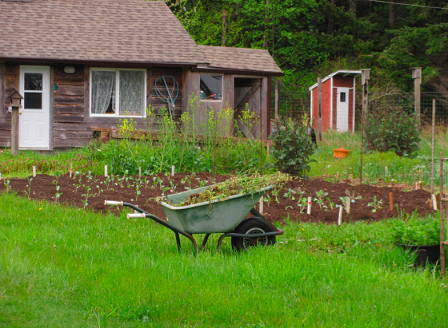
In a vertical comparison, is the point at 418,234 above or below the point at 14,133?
below

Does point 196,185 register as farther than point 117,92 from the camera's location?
No

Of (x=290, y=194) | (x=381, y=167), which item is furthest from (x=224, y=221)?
(x=381, y=167)

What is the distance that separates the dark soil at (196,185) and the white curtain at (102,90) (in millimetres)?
6290

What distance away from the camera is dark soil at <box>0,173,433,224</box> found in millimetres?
7047

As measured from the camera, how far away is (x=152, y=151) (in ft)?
Result: 35.0

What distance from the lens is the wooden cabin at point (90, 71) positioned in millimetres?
15305

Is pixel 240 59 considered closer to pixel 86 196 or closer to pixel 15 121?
pixel 15 121

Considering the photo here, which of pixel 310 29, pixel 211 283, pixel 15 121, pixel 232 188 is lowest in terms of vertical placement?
pixel 211 283

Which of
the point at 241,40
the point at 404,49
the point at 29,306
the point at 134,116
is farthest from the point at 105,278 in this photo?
the point at 241,40

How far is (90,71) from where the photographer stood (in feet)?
51.7

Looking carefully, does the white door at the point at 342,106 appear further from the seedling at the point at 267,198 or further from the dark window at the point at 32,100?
the seedling at the point at 267,198

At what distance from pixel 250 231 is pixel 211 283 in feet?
3.65

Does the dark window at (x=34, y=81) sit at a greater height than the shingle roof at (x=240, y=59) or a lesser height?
lesser

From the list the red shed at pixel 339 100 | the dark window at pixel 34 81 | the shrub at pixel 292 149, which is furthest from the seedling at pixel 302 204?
the red shed at pixel 339 100
